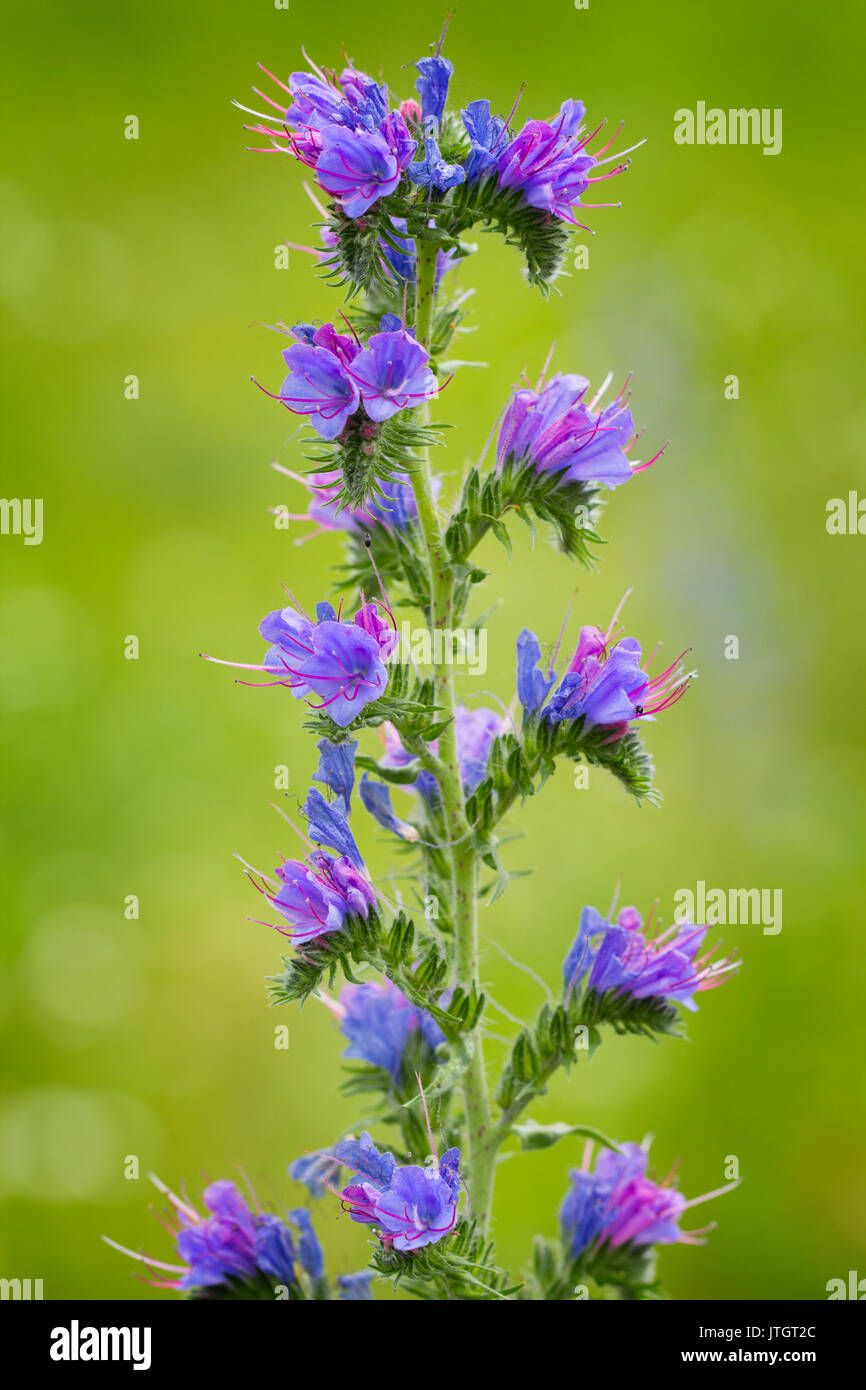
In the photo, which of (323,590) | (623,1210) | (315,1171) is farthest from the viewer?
(323,590)

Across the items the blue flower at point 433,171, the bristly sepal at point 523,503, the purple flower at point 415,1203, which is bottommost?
the purple flower at point 415,1203

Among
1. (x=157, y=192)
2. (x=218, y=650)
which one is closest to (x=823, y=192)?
(x=157, y=192)

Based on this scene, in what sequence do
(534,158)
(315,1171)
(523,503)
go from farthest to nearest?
1. (315,1171)
2. (523,503)
3. (534,158)

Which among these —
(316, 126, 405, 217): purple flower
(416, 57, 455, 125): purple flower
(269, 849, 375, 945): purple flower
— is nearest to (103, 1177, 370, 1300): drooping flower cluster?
(269, 849, 375, 945): purple flower

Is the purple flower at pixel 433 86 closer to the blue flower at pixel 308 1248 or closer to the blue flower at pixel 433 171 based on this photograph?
the blue flower at pixel 433 171

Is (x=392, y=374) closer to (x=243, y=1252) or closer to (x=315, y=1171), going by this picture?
(x=315, y=1171)

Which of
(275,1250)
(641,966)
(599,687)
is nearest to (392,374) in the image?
(599,687)

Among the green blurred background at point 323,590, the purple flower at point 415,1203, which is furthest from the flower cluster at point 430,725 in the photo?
the green blurred background at point 323,590
